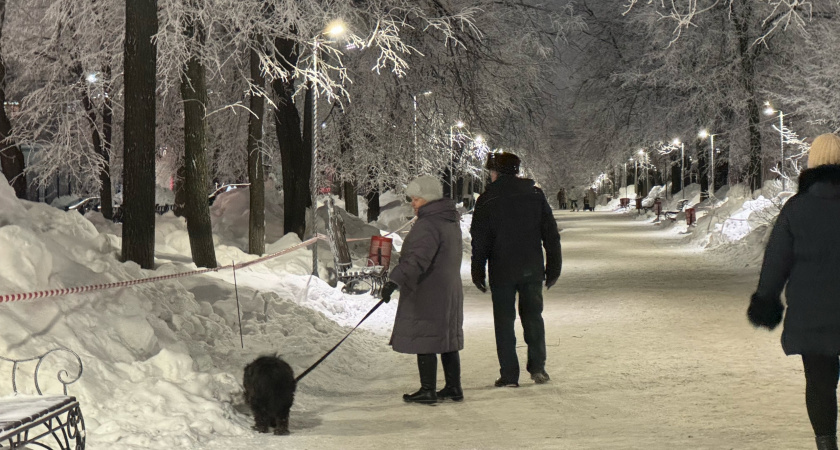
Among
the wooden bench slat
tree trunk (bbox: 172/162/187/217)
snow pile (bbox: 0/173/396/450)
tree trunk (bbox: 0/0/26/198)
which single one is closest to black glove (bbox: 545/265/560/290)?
snow pile (bbox: 0/173/396/450)

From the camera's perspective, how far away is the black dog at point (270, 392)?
7.06 meters

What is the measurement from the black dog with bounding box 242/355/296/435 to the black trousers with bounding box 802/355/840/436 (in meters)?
3.34

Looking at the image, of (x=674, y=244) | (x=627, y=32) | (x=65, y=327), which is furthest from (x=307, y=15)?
(x=627, y=32)

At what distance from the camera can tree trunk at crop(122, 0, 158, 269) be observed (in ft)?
40.4

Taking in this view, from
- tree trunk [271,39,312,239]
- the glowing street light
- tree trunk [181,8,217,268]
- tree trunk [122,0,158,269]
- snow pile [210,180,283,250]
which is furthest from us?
snow pile [210,180,283,250]

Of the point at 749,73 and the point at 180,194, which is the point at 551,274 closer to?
the point at 180,194

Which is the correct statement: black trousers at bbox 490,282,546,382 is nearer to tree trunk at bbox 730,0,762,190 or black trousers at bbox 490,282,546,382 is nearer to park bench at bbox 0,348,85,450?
park bench at bbox 0,348,85,450

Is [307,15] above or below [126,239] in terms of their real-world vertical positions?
above

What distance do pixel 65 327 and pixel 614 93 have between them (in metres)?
40.1

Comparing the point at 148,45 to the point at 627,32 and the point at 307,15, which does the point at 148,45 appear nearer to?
the point at 307,15

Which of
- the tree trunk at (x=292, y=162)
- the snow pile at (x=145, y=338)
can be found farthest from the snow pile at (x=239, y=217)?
the snow pile at (x=145, y=338)

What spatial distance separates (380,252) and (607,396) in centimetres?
970

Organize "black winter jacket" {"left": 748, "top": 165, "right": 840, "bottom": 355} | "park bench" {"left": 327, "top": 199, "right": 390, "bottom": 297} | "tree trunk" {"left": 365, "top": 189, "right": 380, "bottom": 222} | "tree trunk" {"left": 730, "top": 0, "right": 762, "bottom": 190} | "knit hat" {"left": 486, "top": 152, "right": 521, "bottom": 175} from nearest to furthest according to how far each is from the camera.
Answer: "black winter jacket" {"left": 748, "top": 165, "right": 840, "bottom": 355}, "knit hat" {"left": 486, "top": 152, "right": 521, "bottom": 175}, "park bench" {"left": 327, "top": 199, "right": 390, "bottom": 297}, "tree trunk" {"left": 365, "top": 189, "right": 380, "bottom": 222}, "tree trunk" {"left": 730, "top": 0, "right": 762, "bottom": 190}

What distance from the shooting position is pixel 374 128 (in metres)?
27.3
